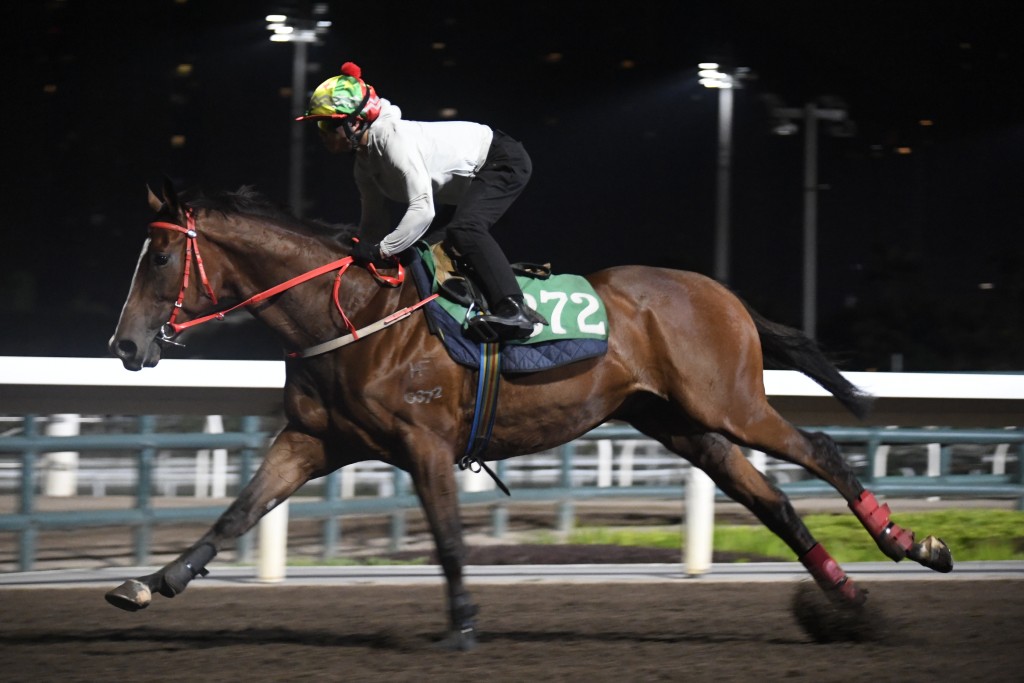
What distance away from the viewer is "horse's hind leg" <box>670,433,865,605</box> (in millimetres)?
5012

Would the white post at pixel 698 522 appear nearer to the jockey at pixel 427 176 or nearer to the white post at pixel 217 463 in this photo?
the jockey at pixel 427 176

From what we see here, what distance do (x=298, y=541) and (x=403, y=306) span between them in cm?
292

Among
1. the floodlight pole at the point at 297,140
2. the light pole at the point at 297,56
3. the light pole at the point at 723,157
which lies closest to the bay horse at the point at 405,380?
the floodlight pole at the point at 297,140

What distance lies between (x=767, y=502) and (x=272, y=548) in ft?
8.37

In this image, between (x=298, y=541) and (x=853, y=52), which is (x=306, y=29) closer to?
(x=298, y=541)

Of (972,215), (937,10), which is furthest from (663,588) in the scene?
(972,215)

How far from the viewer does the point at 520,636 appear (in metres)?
4.95

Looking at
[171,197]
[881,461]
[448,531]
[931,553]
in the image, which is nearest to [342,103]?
[171,197]

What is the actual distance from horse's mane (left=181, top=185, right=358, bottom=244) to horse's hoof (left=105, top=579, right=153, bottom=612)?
4.58ft

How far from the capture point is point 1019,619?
5.31 m

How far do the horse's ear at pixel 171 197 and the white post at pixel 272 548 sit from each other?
7.08 feet

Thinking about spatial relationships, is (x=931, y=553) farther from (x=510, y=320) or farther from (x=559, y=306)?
(x=510, y=320)

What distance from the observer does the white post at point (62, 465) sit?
657 centimetres

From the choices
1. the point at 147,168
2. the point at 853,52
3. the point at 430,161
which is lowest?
the point at 430,161
